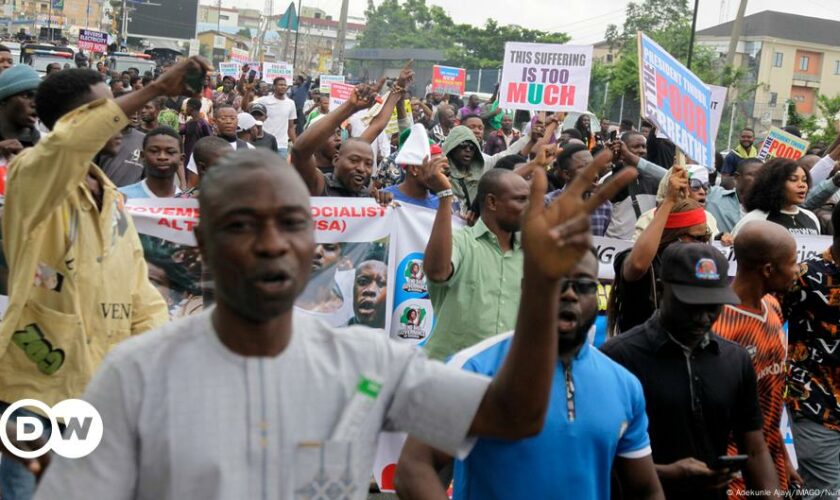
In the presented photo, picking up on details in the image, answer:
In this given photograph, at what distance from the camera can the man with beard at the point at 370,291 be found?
6887mm

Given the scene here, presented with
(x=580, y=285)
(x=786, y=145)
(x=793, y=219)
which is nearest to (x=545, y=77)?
(x=786, y=145)

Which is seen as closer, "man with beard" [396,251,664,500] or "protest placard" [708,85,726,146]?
"man with beard" [396,251,664,500]

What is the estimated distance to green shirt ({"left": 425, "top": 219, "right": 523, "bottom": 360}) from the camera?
5.41 metres

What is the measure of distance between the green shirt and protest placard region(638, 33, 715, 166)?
1764 millimetres

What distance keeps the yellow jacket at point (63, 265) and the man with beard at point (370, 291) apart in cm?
278

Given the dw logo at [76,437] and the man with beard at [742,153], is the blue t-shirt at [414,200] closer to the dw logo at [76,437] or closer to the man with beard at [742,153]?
the dw logo at [76,437]

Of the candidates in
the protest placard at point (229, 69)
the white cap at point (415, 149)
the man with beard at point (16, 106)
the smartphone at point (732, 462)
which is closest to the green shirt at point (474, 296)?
the white cap at point (415, 149)

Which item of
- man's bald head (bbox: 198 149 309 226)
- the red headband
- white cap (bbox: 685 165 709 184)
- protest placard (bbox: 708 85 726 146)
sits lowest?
the red headband

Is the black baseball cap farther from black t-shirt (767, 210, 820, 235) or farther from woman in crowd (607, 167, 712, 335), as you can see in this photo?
black t-shirt (767, 210, 820, 235)

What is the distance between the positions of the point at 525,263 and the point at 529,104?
10.3 m

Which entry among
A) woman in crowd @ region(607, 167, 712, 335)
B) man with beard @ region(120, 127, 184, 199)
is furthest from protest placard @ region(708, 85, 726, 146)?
man with beard @ region(120, 127, 184, 199)

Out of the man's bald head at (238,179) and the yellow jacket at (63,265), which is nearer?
the man's bald head at (238,179)

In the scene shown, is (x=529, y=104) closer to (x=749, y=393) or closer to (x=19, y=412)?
(x=749, y=393)

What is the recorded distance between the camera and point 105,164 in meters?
8.23
